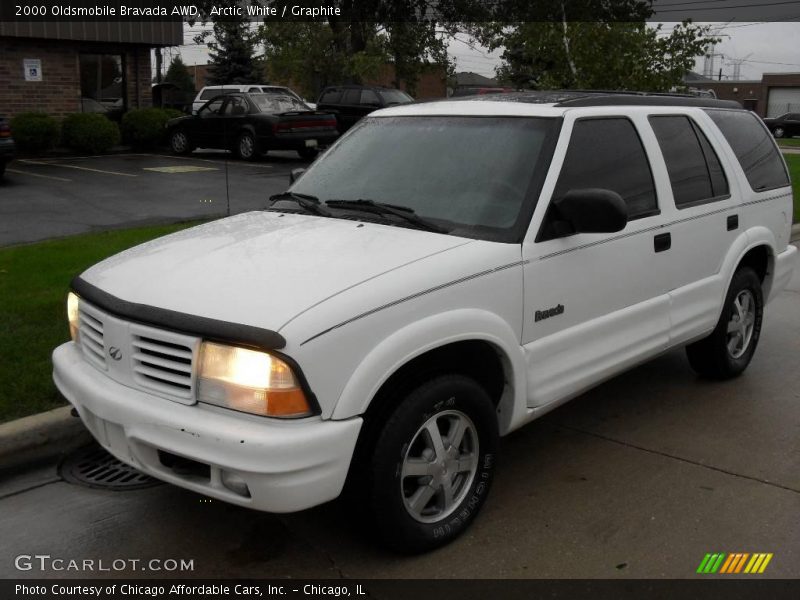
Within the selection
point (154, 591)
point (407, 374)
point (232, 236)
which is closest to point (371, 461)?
point (407, 374)

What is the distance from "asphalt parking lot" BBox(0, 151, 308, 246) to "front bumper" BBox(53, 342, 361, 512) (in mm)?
5415

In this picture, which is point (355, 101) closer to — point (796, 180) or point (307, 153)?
point (307, 153)

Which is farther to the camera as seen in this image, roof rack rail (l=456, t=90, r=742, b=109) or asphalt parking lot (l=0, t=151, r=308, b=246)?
asphalt parking lot (l=0, t=151, r=308, b=246)

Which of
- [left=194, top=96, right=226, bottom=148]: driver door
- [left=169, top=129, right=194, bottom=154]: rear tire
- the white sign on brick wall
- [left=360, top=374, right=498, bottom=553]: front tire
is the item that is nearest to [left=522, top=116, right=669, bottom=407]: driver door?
[left=360, top=374, right=498, bottom=553]: front tire

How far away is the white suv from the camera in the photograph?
125 inches

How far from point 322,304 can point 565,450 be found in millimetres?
2136

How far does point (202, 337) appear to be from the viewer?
3.23 metres

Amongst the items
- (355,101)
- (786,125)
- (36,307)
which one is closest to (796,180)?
(355,101)

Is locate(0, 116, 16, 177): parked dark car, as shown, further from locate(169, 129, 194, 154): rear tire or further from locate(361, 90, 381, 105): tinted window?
locate(361, 90, 381, 105): tinted window

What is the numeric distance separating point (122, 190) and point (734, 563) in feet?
43.1

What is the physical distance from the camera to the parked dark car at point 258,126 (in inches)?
784

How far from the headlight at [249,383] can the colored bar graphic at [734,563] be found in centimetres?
176

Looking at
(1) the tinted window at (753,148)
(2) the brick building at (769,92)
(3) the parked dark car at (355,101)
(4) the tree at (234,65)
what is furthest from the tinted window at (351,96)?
(2) the brick building at (769,92)

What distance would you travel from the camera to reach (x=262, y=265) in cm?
362
